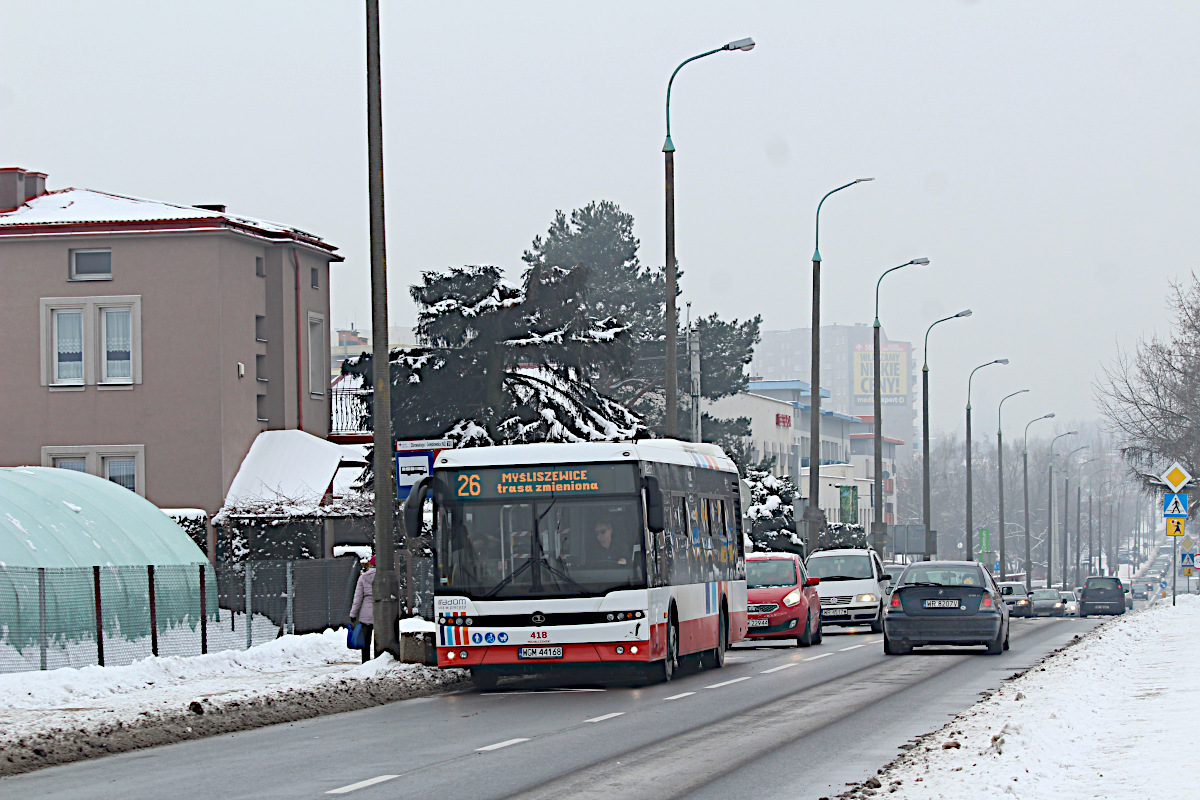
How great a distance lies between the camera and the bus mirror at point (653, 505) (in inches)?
793

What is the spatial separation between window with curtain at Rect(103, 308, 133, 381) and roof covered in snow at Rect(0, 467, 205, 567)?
48.9 feet

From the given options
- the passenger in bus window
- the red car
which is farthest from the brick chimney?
the passenger in bus window

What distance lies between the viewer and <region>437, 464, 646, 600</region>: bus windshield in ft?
66.4

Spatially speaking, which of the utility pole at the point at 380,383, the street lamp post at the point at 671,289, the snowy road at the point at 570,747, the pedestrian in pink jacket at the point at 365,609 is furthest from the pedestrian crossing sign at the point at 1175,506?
the utility pole at the point at 380,383

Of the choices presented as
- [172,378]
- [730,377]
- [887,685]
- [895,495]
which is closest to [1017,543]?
[895,495]

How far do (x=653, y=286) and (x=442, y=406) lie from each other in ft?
118

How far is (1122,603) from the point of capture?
71.7m

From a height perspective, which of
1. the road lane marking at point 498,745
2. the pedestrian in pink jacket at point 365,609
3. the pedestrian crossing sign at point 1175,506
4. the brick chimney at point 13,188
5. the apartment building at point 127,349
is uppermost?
the brick chimney at point 13,188

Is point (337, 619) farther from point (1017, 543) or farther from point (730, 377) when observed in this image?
point (1017, 543)

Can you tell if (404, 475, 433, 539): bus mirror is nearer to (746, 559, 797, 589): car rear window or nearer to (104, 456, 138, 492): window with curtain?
(746, 559, 797, 589): car rear window

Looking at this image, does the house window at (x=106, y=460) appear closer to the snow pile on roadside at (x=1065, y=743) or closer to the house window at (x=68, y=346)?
the house window at (x=68, y=346)

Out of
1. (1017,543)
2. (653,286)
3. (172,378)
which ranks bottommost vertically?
(1017,543)

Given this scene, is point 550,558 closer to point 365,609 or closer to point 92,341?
point 365,609

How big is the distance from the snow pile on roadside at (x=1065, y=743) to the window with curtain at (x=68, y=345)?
3256 centimetres
